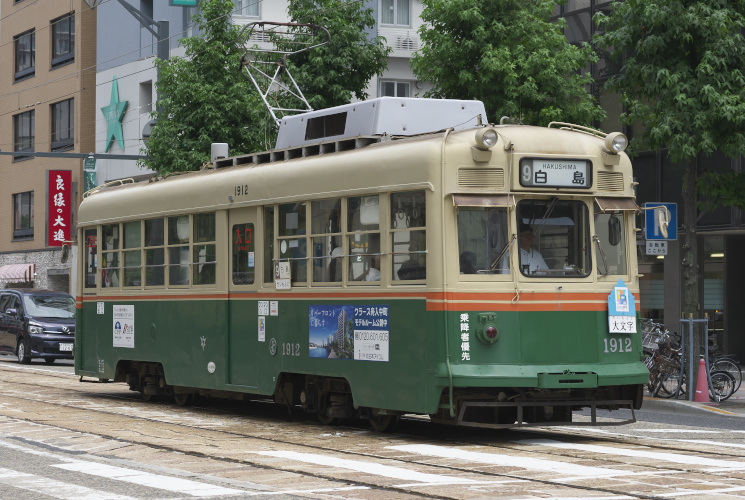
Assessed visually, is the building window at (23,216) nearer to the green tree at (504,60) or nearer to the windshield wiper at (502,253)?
the green tree at (504,60)

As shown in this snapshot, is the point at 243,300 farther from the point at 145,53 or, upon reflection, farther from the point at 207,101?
the point at 145,53

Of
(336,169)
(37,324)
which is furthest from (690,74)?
(37,324)

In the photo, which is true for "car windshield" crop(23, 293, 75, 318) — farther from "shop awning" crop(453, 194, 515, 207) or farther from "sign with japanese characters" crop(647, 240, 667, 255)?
"shop awning" crop(453, 194, 515, 207)

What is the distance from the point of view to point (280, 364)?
14.2 m

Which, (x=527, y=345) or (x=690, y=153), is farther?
(x=690, y=153)

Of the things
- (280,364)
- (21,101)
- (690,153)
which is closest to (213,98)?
(690,153)

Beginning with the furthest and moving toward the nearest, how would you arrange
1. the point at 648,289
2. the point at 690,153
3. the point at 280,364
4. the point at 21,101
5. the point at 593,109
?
the point at 21,101 < the point at 648,289 < the point at 593,109 < the point at 690,153 < the point at 280,364

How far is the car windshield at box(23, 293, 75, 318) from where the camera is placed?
30984mm

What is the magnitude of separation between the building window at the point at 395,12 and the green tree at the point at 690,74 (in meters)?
20.7

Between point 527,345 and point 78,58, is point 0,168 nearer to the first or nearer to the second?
point 78,58

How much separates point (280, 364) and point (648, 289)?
49.2ft

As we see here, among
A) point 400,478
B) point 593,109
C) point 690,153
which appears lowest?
point 400,478

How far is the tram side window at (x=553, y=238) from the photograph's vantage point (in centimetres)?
1227

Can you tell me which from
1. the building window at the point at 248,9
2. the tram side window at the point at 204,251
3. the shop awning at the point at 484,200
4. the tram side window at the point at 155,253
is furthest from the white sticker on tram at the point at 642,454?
the building window at the point at 248,9
